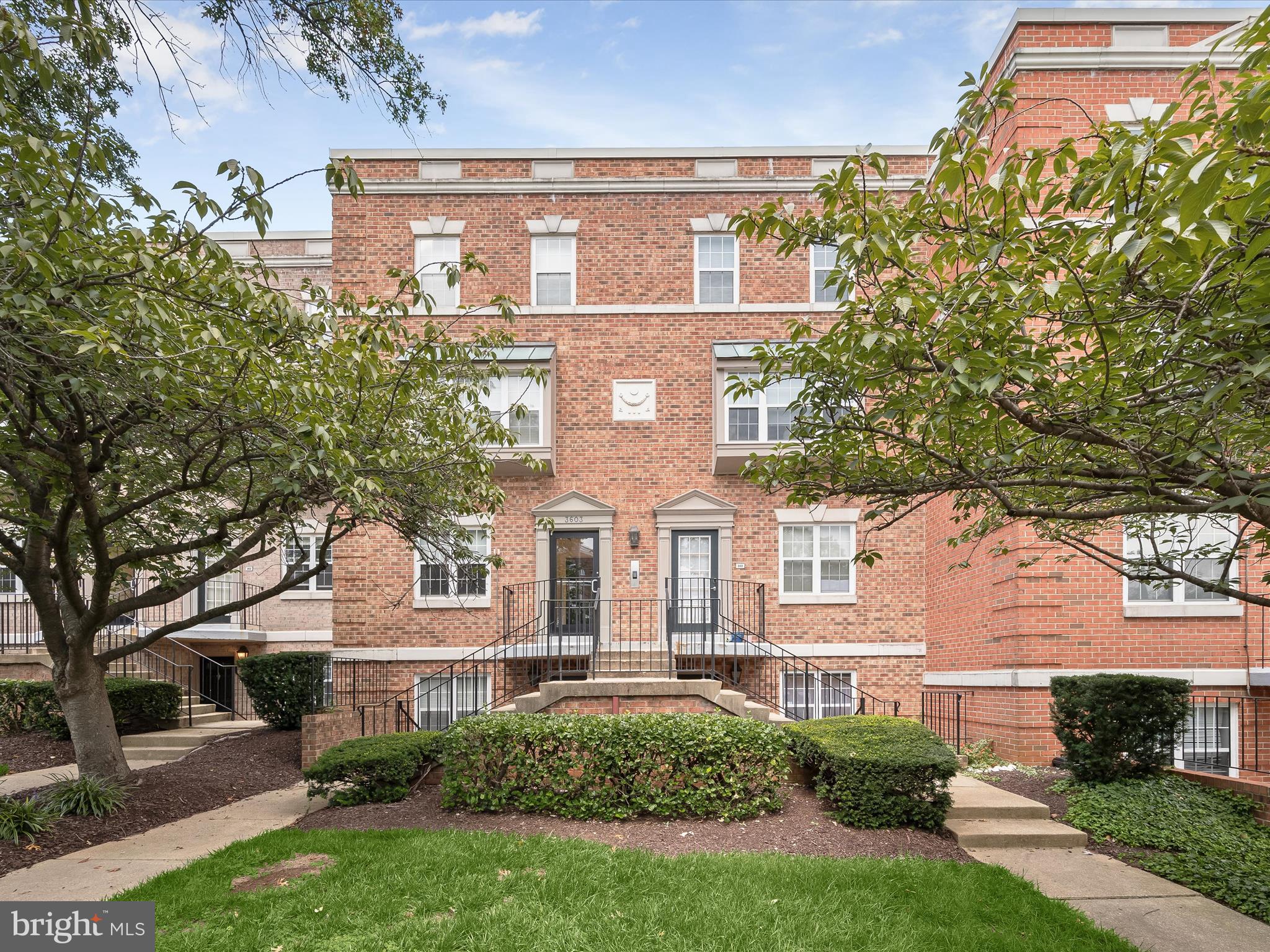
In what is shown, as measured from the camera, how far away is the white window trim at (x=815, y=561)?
14.0 meters

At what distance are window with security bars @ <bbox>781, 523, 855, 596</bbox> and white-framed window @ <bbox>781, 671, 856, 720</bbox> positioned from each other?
4.88ft

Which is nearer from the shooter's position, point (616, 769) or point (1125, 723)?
point (616, 769)

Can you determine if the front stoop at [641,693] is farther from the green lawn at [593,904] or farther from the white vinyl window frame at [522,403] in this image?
the white vinyl window frame at [522,403]

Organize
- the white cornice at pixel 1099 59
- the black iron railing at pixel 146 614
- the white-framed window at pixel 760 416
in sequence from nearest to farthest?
the white cornice at pixel 1099 59, the white-framed window at pixel 760 416, the black iron railing at pixel 146 614

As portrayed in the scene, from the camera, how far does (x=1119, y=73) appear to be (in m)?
11.5

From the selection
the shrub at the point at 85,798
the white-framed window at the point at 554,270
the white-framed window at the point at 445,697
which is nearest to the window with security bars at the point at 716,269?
the white-framed window at the point at 554,270

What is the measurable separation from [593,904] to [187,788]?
21.0ft

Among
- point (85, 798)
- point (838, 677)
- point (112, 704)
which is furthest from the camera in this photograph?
point (838, 677)

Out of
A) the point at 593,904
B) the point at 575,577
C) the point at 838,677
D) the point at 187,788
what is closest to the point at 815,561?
the point at 838,677

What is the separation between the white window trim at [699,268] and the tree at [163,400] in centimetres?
584

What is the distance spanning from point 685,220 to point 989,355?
1123 centimetres

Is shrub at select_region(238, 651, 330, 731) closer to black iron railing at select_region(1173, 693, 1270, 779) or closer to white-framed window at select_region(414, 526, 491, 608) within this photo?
white-framed window at select_region(414, 526, 491, 608)

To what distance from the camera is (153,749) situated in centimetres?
1177

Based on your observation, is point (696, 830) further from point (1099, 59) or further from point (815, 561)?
point (1099, 59)
